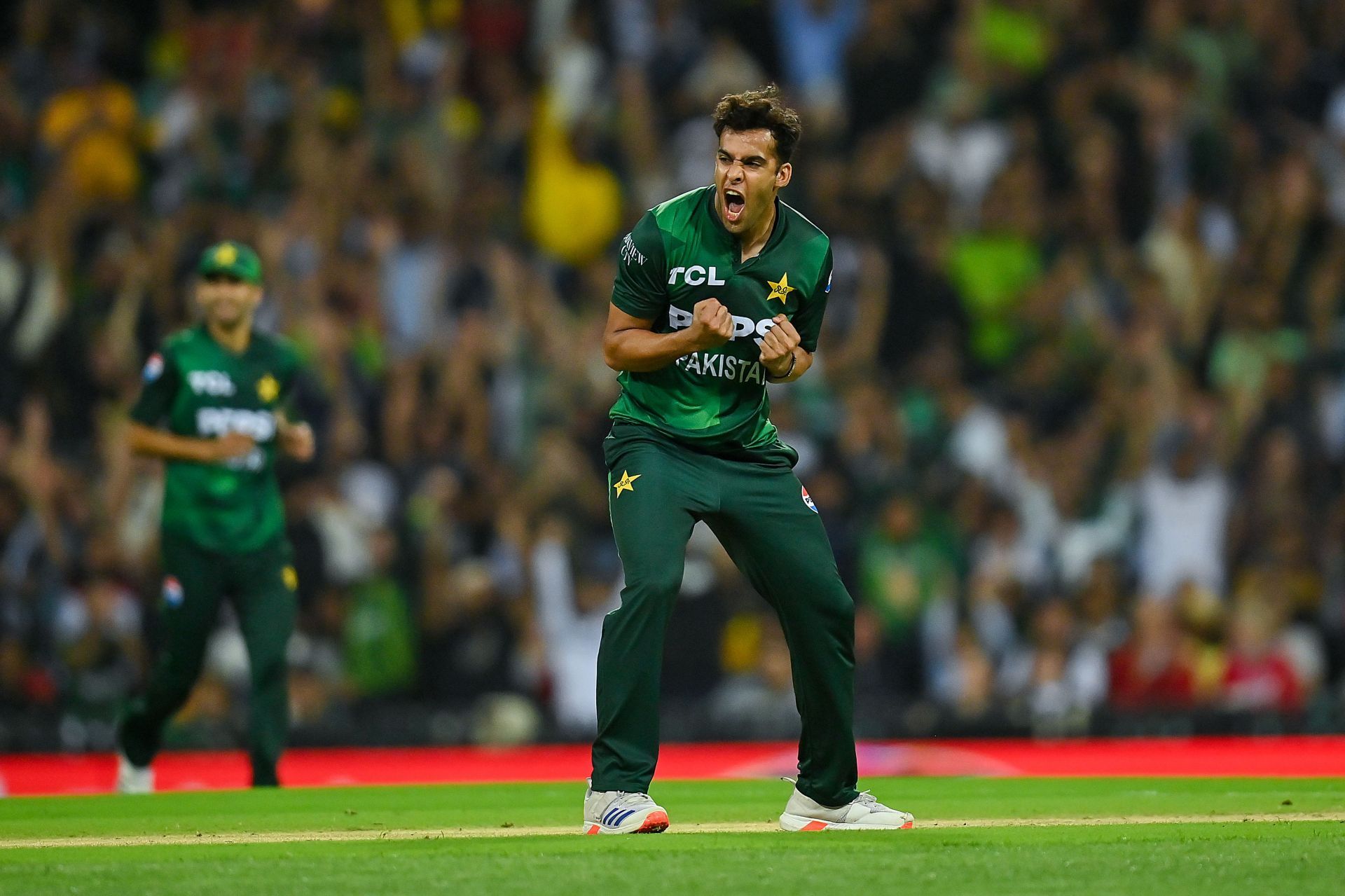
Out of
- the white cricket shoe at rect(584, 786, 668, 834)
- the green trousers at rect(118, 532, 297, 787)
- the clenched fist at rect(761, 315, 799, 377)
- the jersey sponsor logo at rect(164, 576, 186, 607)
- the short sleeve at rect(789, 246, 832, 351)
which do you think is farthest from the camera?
the jersey sponsor logo at rect(164, 576, 186, 607)

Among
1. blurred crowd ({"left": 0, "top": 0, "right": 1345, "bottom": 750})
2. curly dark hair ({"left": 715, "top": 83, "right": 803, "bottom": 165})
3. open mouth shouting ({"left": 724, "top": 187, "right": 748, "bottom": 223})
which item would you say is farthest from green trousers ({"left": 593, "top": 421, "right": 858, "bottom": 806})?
blurred crowd ({"left": 0, "top": 0, "right": 1345, "bottom": 750})

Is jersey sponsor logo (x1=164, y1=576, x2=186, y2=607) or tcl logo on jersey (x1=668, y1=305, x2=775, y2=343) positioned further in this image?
jersey sponsor logo (x1=164, y1=576, x2=186, y2=607)

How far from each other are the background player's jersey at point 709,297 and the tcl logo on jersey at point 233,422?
10.4ft

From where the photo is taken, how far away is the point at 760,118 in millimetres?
6672

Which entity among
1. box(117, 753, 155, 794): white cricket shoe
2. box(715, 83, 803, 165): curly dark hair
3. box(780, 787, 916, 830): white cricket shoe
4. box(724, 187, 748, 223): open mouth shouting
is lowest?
box(117, 753, 155, 794): white cricket shoe

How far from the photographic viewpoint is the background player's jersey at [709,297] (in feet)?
22.2

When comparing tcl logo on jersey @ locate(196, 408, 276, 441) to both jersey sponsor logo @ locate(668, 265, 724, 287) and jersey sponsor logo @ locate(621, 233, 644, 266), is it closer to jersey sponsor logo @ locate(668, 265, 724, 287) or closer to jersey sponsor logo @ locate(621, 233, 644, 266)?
jersey sponsor logo @ locate(621, 233, 644, 266)

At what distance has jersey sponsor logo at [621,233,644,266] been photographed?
6.75m

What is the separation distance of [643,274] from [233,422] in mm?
3449

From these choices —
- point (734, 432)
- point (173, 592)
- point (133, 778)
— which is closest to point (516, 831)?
point (734, 432)

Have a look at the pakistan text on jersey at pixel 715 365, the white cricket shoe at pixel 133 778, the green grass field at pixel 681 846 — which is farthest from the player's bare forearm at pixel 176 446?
the pakistan text on jersey at pixel 715 365

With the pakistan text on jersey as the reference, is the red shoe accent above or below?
below

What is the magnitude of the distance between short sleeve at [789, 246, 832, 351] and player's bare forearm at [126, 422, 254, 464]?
348 cm

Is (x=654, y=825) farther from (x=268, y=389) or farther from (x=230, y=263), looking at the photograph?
(x=230, y=263)
